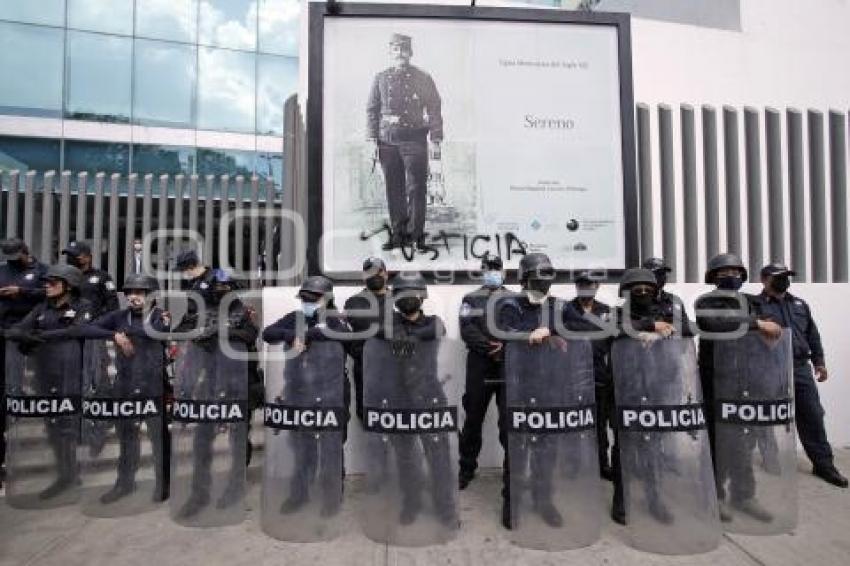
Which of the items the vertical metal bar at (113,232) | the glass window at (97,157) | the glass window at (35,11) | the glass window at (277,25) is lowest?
the vertical metal bar at (113,232)

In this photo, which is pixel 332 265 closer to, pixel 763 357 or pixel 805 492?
pixel 763 357

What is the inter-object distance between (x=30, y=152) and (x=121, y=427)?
13.9m

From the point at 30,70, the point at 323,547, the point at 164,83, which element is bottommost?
the point at 323,547

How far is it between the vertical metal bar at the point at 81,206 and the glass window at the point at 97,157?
412 inches

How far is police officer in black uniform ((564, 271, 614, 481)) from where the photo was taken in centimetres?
408

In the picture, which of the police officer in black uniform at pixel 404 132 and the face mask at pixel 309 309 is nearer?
the face mask at pixel 309 309

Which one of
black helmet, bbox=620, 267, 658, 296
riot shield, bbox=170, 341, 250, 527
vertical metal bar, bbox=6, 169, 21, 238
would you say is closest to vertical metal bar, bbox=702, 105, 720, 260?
black helmet, bbox=620, 267, 658, 296

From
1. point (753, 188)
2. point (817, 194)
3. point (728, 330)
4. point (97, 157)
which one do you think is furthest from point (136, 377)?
point (97, 157)

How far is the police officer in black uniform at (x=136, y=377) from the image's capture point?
14.1 ft

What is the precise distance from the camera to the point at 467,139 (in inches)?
229

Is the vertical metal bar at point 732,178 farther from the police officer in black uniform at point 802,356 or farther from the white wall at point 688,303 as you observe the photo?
the police officer in black uniform at point 802,356

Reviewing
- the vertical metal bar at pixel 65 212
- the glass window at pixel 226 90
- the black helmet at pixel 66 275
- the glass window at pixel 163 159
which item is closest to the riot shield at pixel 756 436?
the black helmet at pixel 66 275

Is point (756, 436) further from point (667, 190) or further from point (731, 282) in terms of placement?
→ point (667, 190)

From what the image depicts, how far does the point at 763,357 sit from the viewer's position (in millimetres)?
3918
